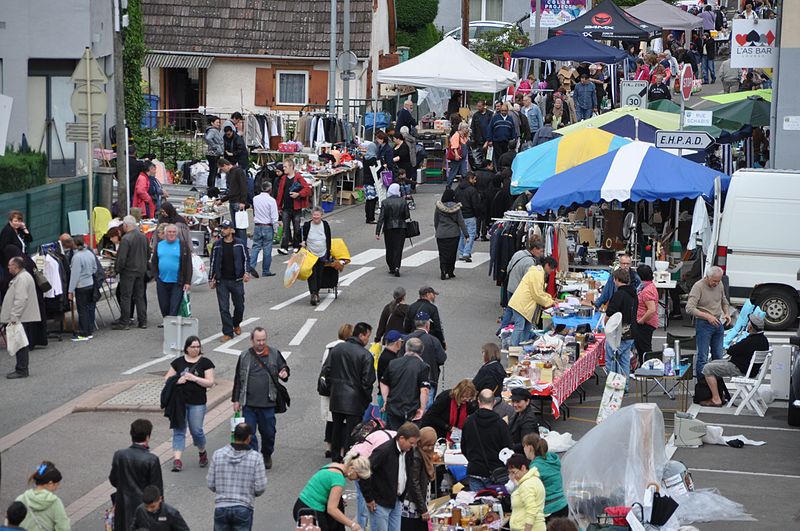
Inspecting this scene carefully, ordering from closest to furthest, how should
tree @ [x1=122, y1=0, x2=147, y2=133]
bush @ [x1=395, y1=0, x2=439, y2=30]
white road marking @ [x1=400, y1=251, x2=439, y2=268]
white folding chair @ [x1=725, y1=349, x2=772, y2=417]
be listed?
white folding chair @ [x1=725, y1=349, x2=772, y2=417], white road marking @ [x1=400, y1=251, x2=439, y2=268], tree @ [x1=122, y1=0, x2=147, y2=133], bush @ [x1=395, y1=0, x2=439, y2=30]

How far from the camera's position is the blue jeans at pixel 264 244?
26.0 meters

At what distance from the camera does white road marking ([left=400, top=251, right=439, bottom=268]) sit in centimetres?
2780

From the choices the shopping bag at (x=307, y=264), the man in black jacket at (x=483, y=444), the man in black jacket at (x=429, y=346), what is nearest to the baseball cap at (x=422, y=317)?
the man in black jacket at (x=429, y=346)

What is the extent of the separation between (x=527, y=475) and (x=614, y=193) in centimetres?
1096

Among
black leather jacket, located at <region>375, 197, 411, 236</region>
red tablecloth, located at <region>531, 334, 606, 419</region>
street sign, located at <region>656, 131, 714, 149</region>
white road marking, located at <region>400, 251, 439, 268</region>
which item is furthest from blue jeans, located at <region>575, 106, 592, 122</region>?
red tablecloth, located at <region>531, 334, 606, 419</region>

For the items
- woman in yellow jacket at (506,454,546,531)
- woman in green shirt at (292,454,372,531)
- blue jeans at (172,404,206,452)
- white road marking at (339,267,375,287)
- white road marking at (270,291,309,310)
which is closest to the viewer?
woman in green shirt at (292,454,372,531)

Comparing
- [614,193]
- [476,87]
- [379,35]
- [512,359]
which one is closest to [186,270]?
[512,359]

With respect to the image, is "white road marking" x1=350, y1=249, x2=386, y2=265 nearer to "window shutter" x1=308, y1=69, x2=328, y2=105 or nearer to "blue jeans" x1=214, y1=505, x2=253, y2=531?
"blue jeans" x1=214, y1=505, x2=253, y2=531

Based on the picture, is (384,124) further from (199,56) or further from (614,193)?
(614,193)

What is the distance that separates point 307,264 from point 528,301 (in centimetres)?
491

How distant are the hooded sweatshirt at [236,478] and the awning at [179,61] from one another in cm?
3623

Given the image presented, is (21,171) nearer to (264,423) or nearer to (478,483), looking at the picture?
(264,423)

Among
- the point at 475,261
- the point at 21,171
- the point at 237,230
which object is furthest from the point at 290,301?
the point at 21,171

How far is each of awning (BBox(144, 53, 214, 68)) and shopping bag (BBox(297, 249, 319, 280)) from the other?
25.3m
